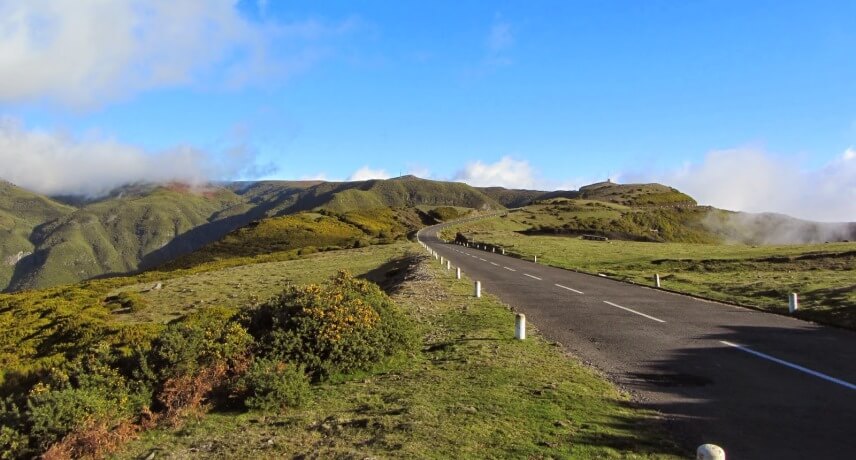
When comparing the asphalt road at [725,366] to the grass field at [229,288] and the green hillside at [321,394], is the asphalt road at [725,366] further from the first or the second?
the grass field at [229,288]

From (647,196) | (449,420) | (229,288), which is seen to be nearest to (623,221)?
(647,196)

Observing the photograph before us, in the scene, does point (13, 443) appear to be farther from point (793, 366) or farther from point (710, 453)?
point (793, 366)

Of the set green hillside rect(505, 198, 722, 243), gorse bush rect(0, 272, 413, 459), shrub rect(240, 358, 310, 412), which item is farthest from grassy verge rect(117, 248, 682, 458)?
green hillside rect(505, 198, 722, 243)

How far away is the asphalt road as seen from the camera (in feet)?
20.5

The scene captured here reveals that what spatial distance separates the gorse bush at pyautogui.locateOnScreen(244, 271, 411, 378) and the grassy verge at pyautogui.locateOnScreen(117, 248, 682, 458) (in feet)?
1.35

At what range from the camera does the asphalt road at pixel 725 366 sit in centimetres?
624

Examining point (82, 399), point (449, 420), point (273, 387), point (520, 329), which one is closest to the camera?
point (449, 420)

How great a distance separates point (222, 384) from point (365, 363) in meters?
2.56

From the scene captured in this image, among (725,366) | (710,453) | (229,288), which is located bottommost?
(229,288)

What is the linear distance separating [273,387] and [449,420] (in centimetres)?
291

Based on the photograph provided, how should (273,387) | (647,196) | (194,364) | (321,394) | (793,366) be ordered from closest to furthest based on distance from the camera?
(273,387) < (321,394) < (194,364) < (793,366) < (647,196)

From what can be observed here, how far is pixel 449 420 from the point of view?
22.2 ft

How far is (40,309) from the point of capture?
26.8 metres

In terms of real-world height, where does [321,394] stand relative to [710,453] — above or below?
below
